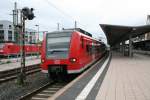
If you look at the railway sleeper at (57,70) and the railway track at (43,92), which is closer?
the railway track at (43,92)

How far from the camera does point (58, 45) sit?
14.2 metres

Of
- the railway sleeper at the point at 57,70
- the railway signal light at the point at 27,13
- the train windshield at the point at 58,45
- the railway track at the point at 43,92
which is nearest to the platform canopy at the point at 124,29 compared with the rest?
the train windshield at the point at 58,45

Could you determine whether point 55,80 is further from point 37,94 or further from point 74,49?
point 37,94

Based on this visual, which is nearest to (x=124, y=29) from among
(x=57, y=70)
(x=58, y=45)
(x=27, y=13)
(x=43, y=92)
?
(x=58, y=45)

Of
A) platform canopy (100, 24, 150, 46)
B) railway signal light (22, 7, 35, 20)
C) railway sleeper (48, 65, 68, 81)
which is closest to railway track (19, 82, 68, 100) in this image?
railway sleeper (48, 65, 68, 81)

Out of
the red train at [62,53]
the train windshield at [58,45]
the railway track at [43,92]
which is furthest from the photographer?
the train windshield at [58,45]

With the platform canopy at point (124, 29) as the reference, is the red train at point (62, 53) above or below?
below

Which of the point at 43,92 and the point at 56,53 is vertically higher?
the point at 56,53

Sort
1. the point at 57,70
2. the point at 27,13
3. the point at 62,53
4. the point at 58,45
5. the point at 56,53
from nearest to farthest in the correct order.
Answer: the point at 27,13, the point at 57,70, the point at 62,53, the point at 56,53, the point at 58,45

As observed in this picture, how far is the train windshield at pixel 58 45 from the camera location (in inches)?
545

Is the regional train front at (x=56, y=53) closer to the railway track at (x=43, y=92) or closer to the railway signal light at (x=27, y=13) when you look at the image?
the railway track at (x=43, y=92)

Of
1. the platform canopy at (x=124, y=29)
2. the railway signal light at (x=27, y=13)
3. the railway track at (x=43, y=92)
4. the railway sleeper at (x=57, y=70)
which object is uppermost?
the platform canopy at (x=124, y=29)

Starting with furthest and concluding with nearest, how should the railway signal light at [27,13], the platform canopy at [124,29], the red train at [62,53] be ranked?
1. the platform canopy at [124,29]
2. the red train at [62,53]
3. the railway signal light at [27,13]

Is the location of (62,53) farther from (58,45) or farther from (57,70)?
(57,70)
